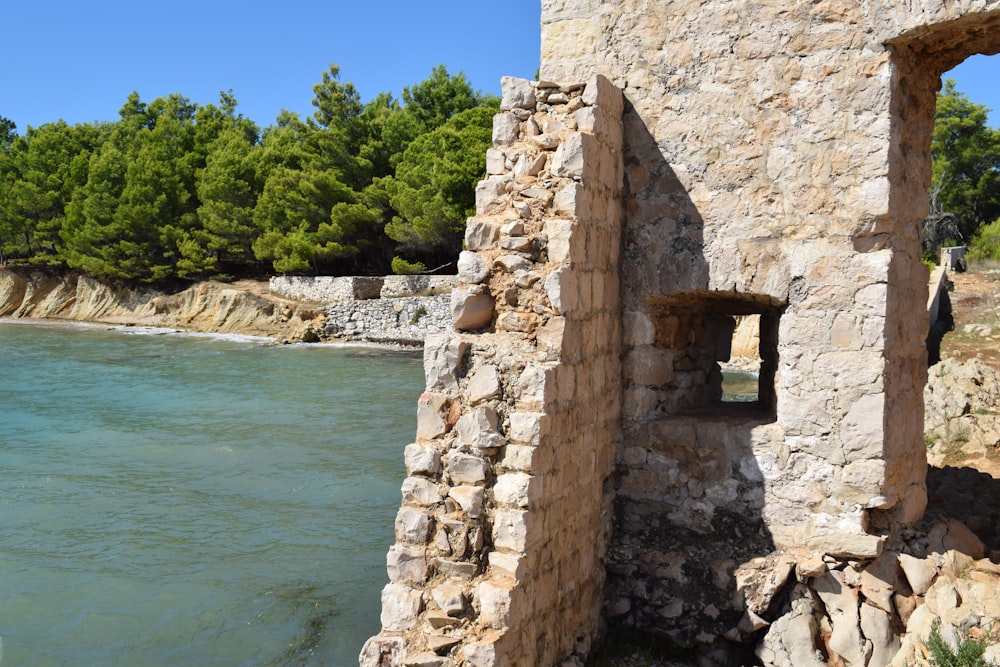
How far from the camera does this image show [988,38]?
14.4 feet

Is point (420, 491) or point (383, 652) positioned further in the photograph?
point (420, 491)

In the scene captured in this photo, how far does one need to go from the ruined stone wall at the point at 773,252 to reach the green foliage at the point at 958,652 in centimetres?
57

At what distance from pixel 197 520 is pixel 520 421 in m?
5.59

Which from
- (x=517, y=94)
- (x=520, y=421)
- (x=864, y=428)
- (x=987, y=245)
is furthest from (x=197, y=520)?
(x=987, y=245)

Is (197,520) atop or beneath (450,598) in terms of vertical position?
beneath

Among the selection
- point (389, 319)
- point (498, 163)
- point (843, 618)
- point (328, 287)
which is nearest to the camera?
point (843, 618)

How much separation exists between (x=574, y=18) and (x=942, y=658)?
418 cm

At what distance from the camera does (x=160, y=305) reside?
3647 centimetres

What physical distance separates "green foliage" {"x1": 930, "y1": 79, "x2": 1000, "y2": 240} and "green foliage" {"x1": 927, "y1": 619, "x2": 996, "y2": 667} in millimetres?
29082

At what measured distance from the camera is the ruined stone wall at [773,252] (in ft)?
14.2

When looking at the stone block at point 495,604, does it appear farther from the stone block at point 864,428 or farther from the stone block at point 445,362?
the stone block at point 864,428

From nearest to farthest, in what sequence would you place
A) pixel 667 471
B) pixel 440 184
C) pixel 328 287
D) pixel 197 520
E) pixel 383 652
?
1. pixel 383 652
2. pixel 667 471
3. pixel 197 520
4. pixel 440 184
5. pixel 328 287

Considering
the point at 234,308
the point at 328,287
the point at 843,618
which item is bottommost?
the point at 843,618

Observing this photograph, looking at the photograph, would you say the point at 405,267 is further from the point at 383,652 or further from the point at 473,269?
the point at 383,652
